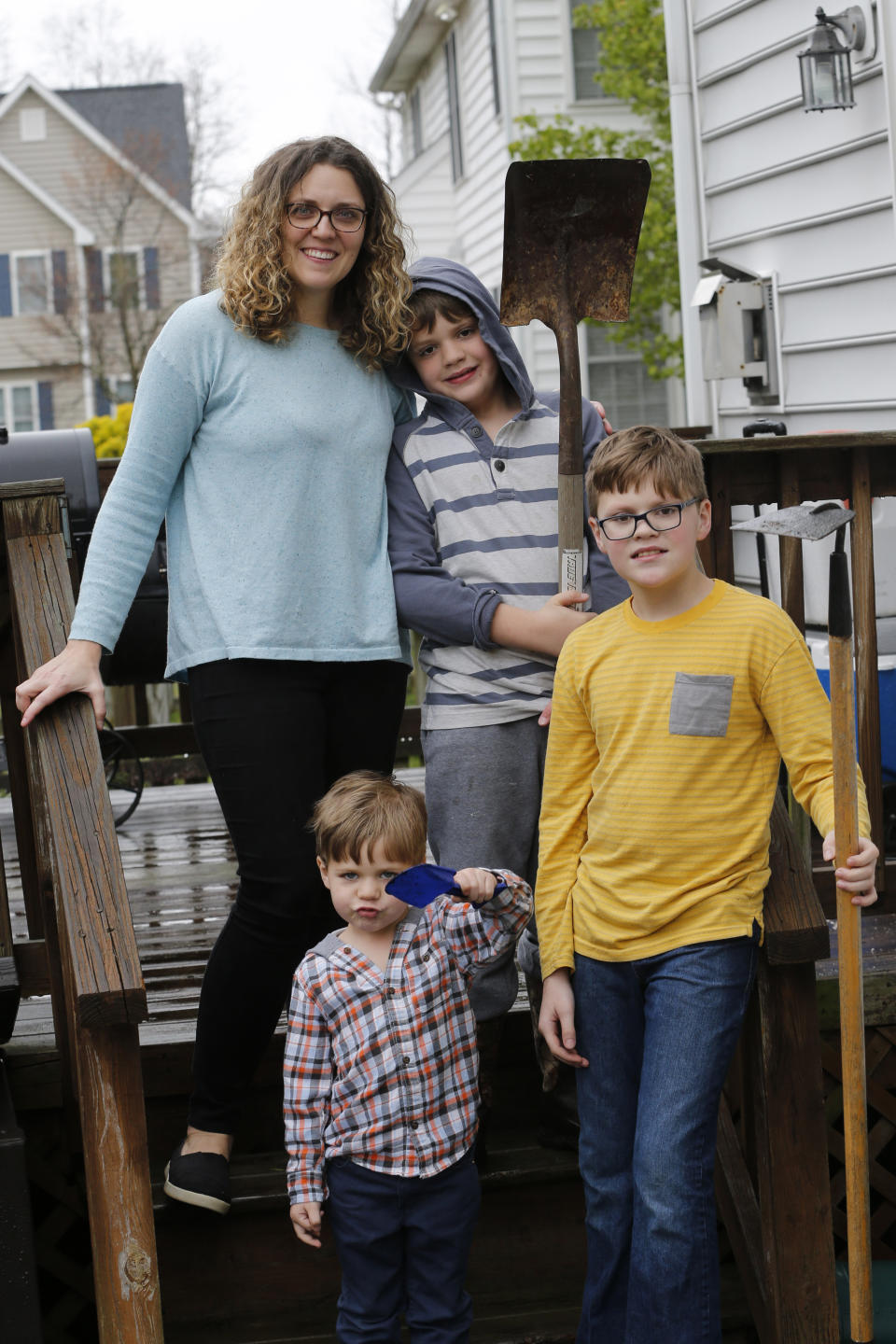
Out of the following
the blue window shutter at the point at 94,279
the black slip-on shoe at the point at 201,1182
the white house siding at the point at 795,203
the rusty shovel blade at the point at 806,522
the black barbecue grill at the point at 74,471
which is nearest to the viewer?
the rusty shovel blade at the point at 806,522

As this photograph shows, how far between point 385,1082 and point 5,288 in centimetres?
2447

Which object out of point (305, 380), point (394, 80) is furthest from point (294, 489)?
point (394, 80)

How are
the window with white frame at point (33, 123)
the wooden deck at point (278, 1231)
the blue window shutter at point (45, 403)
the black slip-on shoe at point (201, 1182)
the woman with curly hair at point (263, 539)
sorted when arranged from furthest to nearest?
the window with white frame at point (33, 123) → the blue window shutter at point (45, 403) → the wooden deck at point (278, 1231) → the black slip-on shoe at point (201, 1182) → the woman with curly hair at point (263, 539)

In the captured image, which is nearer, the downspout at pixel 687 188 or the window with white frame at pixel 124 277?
the downspout at pixel 687 188

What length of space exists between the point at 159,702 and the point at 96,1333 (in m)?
5.49

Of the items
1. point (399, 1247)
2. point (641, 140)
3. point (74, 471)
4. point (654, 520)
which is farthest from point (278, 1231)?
point (641, 140)

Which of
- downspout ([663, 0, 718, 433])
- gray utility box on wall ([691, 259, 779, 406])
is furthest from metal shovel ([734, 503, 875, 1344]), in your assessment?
downspout ([663, 0, 718, 433])

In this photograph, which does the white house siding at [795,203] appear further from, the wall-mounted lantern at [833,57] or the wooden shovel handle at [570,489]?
the wooden shovel handle at [570,489]

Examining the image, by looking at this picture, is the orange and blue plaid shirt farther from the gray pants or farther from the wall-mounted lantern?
the wall-mounted lantern

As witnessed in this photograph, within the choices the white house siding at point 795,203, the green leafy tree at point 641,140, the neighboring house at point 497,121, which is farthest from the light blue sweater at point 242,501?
the green leafy tree at point 641,140

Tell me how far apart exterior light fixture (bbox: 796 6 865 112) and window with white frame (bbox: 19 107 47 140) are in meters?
23.5

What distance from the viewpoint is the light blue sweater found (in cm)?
252

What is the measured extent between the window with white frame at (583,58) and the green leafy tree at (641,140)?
220 mm

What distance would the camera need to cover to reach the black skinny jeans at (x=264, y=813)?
252 centimetres
